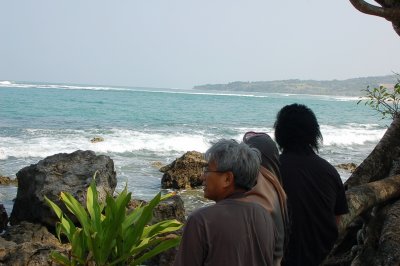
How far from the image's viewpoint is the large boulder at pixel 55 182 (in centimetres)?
771

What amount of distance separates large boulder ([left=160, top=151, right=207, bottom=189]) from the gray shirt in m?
9.75

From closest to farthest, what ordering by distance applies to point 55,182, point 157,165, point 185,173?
point 55,182, point 185,173, point 157,165

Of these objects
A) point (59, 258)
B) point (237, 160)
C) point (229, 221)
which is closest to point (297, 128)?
point (237, 160)

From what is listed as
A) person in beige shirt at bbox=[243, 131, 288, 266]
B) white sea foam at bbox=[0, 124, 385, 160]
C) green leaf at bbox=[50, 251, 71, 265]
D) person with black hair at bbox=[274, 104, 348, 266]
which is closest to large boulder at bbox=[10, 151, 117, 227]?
green leaf at bbox=[50, 251, 71, 265]

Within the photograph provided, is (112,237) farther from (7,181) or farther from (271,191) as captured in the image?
(7,181)

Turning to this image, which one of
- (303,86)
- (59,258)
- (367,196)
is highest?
(367,196)

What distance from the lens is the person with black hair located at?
8.67 ft

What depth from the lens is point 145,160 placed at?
55.1ft

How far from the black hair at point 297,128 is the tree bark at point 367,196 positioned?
55 centimetres

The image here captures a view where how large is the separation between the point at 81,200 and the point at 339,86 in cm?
15046

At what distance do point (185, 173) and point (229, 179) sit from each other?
388 inches

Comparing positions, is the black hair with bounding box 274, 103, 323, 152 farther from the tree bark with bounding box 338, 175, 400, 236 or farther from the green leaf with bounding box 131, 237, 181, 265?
the green leaf with bounding box 131, 237, 181, 265

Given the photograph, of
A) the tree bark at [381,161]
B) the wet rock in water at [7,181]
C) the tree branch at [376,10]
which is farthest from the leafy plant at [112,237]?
the wet rock in water at [7,181]

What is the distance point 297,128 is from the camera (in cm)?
263
